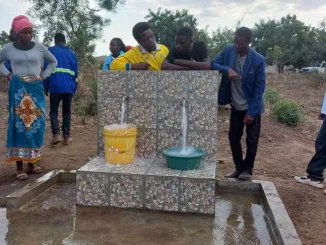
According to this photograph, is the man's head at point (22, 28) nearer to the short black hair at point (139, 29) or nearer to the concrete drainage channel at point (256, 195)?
the short black hair at point (139, 29)

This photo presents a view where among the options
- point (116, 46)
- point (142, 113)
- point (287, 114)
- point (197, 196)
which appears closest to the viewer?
point (197, 196)

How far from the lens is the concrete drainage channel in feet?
10.2

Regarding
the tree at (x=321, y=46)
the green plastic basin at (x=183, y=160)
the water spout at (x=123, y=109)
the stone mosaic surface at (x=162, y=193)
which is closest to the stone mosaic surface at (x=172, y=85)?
the water spout at (x=123, y=109)

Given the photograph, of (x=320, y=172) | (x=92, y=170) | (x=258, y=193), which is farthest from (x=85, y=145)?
(x=320, y=172)

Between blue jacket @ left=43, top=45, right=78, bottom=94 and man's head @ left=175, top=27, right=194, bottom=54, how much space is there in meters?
2.37

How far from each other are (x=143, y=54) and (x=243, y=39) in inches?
42.0

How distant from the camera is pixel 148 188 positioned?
11.9 feet

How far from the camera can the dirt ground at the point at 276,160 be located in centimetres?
380

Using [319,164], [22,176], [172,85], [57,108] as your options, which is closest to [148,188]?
[172,85]

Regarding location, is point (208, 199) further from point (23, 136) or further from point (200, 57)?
point (23, 136)

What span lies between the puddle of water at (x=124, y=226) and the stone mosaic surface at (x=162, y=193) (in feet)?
0.24

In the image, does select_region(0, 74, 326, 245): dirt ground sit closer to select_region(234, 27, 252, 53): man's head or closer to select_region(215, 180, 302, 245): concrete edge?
select_region(215, 180, 302, 245): concrete edge

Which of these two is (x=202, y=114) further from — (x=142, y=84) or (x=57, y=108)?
(x=57, y=108)

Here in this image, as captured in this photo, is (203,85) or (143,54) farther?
(143,54)
